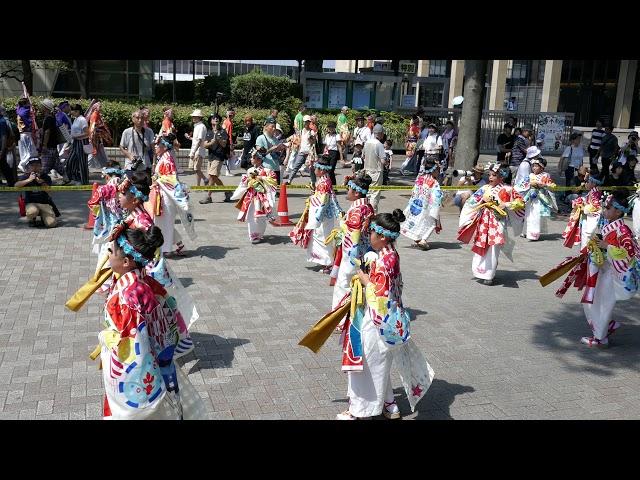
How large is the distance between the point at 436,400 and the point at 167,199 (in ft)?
16.9

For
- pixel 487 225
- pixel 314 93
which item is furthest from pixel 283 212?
pixel 314 93

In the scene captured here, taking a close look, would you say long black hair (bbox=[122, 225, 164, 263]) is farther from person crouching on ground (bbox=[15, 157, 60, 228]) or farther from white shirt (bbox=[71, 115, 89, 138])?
white shirt (bbox=[71, 115, 89, 138])

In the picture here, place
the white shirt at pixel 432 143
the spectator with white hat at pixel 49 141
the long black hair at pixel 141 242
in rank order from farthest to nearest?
1. the white shirt at pixel 432 143
2. the spectator with white hat at pixel 49 141
3. the long black hair at pixel 141 242

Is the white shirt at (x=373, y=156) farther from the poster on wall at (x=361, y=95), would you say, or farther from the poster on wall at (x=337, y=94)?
the poster on wall at (x=361, y=95)

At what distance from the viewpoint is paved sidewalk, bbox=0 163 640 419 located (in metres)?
5.46

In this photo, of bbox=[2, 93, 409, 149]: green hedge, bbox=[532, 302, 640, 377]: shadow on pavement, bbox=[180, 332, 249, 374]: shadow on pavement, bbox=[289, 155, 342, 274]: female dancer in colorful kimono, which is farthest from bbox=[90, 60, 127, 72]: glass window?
bbox=[532, 302, 640, 377]: shadow on pavement

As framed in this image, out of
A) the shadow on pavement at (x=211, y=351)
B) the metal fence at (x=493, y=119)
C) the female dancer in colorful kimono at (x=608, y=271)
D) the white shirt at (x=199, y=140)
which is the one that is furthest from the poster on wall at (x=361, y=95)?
the shadow on pavement at (x=211, y=351)

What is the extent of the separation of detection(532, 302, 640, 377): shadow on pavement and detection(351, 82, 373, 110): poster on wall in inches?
718

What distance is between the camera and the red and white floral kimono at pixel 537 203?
11.9 metres

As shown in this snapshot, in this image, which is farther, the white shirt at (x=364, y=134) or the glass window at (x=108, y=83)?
the glass window at (x=108, y=83)

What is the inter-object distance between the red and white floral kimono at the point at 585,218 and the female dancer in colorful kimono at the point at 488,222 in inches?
52.0

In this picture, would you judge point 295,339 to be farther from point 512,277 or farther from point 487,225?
point 512,277
